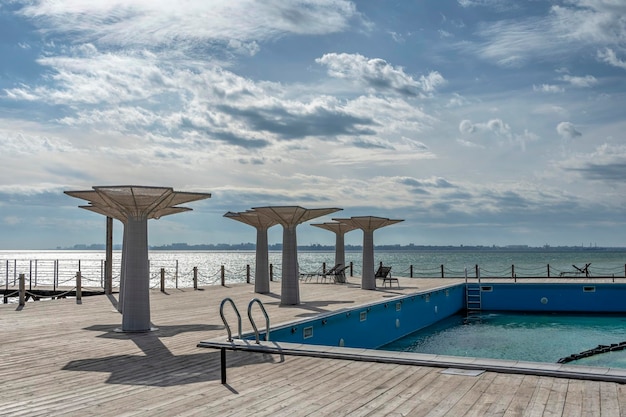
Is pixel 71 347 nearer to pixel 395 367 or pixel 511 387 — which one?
pixel 395 367

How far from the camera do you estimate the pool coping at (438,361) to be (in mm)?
6422

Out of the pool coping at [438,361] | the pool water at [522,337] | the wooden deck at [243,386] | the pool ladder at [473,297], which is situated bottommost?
the pool water at [522,337]

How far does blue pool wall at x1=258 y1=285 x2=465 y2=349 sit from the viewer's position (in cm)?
1203

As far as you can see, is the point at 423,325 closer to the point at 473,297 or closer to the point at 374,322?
the point at 374,322

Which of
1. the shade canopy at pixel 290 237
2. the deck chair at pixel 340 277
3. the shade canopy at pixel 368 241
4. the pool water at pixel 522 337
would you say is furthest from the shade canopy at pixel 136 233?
the deck chair at pixel 340 277

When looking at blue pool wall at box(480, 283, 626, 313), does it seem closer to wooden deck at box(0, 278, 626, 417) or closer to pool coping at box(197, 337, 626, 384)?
wooden deck at box(0, 278, 626, 417)

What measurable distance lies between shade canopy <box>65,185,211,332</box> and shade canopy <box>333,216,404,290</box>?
11209mm

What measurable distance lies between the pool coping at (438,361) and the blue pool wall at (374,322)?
84.4 inches

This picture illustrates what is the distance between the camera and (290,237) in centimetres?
1741

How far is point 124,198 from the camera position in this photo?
37.9 feet

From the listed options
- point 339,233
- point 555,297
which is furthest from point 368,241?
point 555,297

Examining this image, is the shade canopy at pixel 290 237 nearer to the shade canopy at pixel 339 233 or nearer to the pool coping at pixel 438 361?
the pool coping at pixel 438 361

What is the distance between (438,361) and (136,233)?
7.07 m

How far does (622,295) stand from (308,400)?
67.1 ft
